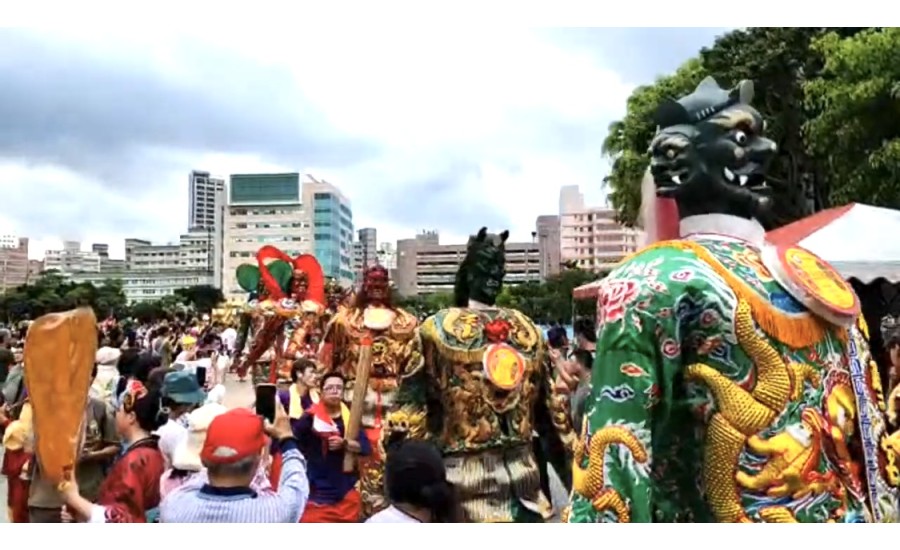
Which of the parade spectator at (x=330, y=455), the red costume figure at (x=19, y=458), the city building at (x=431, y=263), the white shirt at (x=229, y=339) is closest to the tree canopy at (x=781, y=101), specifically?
the white shirt at (x=229, y=339)

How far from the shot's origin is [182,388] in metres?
4.79

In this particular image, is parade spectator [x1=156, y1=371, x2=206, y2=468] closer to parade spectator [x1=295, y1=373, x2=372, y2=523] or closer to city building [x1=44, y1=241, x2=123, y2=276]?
parade spectator [x1=295, y1=373, x2=372, y2=523]

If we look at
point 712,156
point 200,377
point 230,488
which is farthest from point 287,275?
point 712,156

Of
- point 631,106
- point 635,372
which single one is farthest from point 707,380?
point 631,106

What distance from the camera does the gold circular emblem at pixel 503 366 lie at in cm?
451

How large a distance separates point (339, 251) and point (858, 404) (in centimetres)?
9442

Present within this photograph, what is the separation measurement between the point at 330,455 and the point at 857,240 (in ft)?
15.9

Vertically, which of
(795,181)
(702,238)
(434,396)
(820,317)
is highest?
(795,181)

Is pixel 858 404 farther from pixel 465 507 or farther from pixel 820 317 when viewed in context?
pixel 465 507

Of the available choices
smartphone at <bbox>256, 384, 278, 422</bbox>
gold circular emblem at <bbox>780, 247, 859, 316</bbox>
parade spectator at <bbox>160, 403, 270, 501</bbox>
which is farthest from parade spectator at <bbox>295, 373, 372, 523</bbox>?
gold circular emblem at <bbox>780, 247, 859, 316</bbox>

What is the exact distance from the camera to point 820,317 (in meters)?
2.31

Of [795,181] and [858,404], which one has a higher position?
[795,181]

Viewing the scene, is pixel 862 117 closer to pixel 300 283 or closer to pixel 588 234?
pixel 300 283

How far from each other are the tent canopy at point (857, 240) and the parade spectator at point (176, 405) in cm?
471
